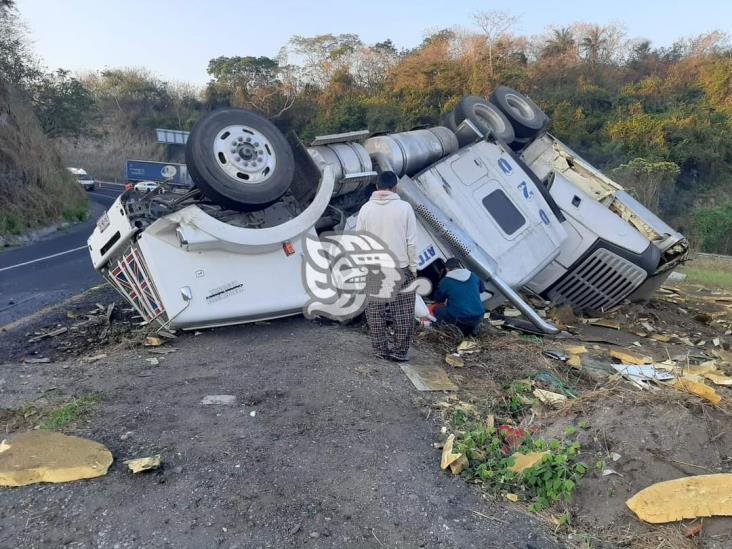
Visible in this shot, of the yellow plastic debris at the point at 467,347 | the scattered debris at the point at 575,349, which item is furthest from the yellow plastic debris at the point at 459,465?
the scattered debris at the point at 575,349

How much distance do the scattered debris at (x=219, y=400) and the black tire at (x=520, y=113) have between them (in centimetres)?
518

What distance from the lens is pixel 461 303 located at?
4.64m

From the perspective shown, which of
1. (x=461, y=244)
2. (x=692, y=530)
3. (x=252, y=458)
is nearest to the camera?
(x=692, y=530)

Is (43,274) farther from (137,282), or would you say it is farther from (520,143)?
(520,143)

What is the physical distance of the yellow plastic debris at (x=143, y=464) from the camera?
2.34 m

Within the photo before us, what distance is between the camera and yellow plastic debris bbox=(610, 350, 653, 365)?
469 cm

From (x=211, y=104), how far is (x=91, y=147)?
913cm

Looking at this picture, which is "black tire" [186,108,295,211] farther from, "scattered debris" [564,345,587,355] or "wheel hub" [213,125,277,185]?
"scattered debris" [564,345,587,355]

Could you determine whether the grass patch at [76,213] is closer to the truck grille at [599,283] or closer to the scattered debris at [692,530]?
the truck grille at [599,283]

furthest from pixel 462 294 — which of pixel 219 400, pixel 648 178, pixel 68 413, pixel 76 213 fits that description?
pixel 76 213

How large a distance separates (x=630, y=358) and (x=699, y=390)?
6.01ft

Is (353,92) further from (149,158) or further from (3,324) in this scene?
(3,324)

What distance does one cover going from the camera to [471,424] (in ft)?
9.72

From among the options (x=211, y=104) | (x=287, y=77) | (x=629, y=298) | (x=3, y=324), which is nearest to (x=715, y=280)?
(x=629, y=298)
